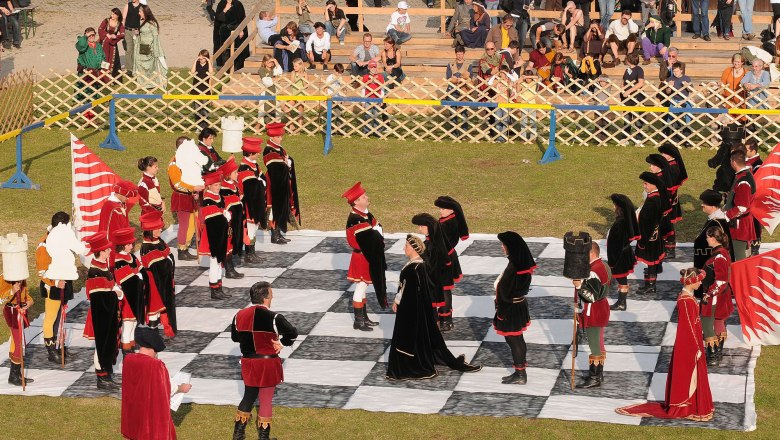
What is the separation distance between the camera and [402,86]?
2852 cm

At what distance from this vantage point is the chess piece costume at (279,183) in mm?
20345

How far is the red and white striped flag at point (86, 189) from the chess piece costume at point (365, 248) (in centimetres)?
451

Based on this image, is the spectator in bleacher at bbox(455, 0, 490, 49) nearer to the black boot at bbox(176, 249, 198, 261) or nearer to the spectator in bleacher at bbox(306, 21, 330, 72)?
the spectator in bleacher at bbox(306, 21, 330, 72)

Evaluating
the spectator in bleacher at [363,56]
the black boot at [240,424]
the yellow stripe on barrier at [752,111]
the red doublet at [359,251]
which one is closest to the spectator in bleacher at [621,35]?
the yellow stripe on barrier at [752,111]

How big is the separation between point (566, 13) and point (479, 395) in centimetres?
1935

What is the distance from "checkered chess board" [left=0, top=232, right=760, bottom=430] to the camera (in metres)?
14.7

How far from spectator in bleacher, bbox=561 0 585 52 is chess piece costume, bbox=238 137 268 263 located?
1430cm

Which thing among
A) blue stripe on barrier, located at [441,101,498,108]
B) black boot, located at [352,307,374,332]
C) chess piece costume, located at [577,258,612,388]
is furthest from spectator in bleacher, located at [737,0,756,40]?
chess piece costume, located at [577,258,612,388]

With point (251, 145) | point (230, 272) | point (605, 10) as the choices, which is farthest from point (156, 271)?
point (605, 10)

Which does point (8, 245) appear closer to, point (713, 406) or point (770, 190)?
point (713, 406)

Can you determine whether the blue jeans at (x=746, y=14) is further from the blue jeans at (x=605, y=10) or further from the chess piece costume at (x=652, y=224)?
the chess piece costume at (x=652, y=224)

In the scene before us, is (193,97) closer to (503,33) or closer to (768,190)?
(503,33)

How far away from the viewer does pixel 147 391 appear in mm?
12219

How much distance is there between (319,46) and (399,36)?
247 centimetres
